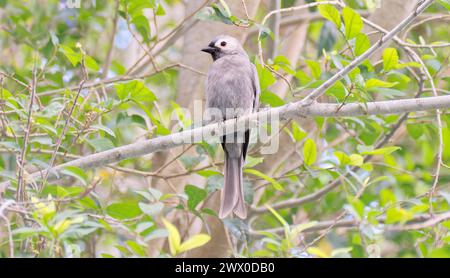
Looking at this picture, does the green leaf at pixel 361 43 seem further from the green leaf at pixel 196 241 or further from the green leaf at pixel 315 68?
the green leaf at pixel 196 241

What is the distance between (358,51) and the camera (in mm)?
3451

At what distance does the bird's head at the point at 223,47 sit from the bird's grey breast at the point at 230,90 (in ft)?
0.54

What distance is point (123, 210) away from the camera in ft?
11.6

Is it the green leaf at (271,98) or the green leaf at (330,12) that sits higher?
the green leaf at (330,12)

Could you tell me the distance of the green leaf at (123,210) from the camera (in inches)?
139

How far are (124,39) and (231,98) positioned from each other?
148cm

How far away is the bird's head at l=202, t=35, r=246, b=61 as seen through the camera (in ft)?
15.1

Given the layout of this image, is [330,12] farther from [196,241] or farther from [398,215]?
[196,241]

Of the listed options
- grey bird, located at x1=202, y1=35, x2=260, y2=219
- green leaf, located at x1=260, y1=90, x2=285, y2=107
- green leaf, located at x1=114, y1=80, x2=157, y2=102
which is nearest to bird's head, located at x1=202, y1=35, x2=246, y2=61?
grey bird, located at x1=202, y1=35, x2=260, y2=219

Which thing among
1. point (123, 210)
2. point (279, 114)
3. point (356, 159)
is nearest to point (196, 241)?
point (279, 114)

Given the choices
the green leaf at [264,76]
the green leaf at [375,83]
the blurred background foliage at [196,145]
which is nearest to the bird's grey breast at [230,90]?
the blurred background foliage at [196,145]

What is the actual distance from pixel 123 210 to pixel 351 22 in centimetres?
141
